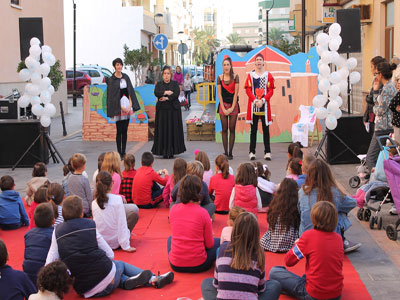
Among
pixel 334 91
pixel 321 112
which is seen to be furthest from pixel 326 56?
pixel 321 112

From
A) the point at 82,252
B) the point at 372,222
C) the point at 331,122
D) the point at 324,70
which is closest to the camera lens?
the point at 82,252

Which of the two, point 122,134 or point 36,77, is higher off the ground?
point 36,77

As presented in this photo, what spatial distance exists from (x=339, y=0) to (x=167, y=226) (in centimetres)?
2206

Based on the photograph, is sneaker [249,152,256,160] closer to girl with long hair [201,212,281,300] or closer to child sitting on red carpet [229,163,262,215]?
child sitting on red carpet [229,163,262,215]

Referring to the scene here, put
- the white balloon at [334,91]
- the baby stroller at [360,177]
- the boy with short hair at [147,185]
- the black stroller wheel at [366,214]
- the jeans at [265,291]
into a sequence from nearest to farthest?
the jeans at [265,291] → the black stroller wheel at [366,214] → the boy with short hair at [147,185] → the baby stroller at [360,177] → the white balloon at [334,91]

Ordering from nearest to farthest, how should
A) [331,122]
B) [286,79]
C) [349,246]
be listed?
[349,246], [331,122], [286,79]

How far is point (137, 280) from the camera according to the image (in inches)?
221

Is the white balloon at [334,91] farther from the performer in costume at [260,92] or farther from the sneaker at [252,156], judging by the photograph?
Answer: the sneaker at [252,156]

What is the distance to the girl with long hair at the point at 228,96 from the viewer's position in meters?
12.4

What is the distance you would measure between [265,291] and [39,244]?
2021mm

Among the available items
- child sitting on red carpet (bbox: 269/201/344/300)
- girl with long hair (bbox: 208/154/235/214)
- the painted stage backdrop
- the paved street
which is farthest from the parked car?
child sitting on red carpet (bbox: 269/201/344/300)

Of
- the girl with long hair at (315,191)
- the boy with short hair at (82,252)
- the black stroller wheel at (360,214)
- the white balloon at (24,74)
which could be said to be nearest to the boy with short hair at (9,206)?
the boy with short hair at (82,252)

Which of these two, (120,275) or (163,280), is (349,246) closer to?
(163,280)

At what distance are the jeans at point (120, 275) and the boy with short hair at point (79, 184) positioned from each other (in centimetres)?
198
